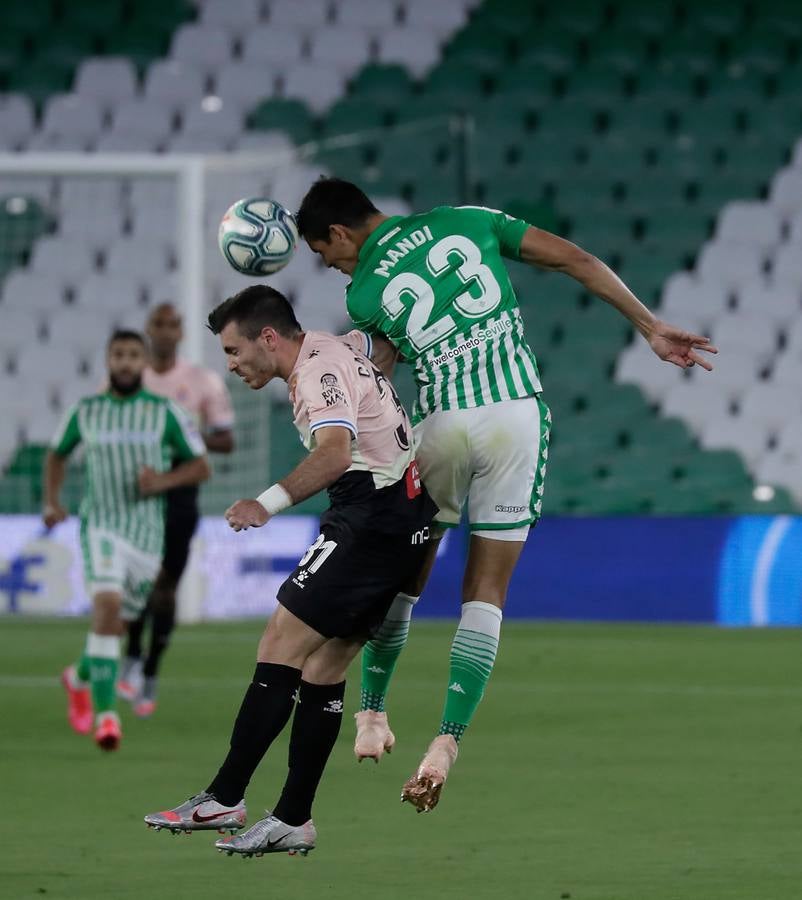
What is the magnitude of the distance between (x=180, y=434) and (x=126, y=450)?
0.29 metres

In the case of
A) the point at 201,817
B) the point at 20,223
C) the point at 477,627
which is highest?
the point at 20,223

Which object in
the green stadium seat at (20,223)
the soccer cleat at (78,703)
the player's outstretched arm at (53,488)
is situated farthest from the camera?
the green stadium seat at (20,223)

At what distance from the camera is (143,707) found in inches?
370

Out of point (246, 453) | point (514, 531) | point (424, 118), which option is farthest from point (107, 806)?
point (424, 118)

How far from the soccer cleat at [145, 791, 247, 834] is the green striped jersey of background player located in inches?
133

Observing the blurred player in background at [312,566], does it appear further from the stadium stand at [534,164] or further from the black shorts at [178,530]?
the stadium stand at [534,164]

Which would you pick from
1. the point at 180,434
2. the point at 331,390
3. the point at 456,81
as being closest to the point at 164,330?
the point at 180,434

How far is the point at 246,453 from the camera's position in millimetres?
14266

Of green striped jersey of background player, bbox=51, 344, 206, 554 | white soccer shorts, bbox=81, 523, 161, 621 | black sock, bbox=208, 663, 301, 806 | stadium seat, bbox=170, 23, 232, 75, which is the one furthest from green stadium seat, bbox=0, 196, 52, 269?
black sock, bbox=208, 663, 301, 806

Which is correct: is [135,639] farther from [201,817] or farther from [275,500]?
[275,500]

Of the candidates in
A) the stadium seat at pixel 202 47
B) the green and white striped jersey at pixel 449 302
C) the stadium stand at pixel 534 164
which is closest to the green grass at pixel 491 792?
the green and white striped jersey at pixel 449 302

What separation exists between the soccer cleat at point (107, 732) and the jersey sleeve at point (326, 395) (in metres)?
3.17

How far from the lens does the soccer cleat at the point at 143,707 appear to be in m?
9.34

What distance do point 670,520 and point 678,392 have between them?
2.07 metres
